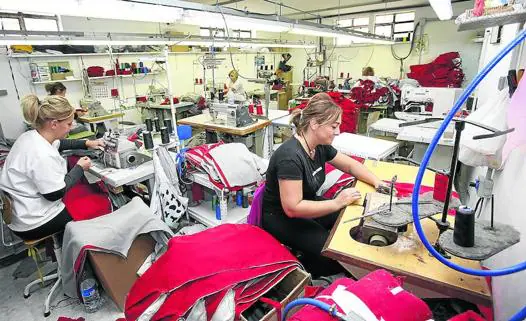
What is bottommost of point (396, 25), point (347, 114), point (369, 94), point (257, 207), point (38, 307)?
point (38, 307)

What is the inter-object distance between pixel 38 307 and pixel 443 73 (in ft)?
24.3

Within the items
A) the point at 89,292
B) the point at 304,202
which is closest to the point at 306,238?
the point at 304,202

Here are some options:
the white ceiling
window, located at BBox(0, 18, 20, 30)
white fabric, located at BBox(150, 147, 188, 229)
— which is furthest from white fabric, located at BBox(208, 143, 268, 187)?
window, located at BBox(0, 18, 20, 30)

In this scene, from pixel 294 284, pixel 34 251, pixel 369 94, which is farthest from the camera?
pixel 369 94

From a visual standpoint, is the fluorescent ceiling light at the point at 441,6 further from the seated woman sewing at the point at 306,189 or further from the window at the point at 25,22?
the window at the point at 25,22

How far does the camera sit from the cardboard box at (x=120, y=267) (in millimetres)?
1899

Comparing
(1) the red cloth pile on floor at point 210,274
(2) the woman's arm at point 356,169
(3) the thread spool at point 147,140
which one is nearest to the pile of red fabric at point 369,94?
(2) the woman's arm at point 356,169

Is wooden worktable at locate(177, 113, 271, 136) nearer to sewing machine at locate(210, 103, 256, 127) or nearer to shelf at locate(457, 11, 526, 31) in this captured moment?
sewing machine at locate(210, 103, 256, 127)

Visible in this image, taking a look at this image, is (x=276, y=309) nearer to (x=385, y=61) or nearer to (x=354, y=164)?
(x=354, y=164)

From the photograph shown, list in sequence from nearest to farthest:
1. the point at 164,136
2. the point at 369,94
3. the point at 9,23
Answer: the point at 164,136 < the point at 369,94 < the point at 9,23

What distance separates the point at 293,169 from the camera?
1.64m

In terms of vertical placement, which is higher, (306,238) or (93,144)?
(93,144)

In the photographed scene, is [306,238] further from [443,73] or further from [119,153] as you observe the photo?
[443,73]

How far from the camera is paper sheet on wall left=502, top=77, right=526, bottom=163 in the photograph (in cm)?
115
